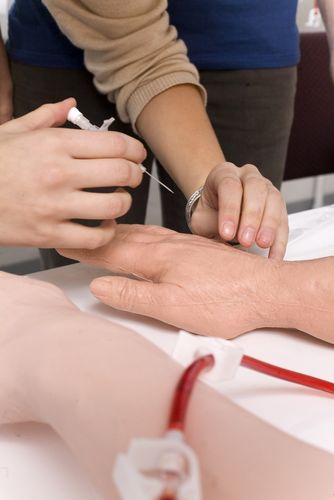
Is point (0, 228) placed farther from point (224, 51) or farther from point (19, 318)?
point (224, 51)

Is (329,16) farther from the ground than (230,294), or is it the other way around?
(329,16)

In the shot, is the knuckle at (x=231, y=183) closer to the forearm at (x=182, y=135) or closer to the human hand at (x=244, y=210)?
the human hand at (x=244, y=210)

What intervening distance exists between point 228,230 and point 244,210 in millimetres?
47

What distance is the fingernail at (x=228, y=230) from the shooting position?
766mm

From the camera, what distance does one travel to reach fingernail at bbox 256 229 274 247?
2.57ft

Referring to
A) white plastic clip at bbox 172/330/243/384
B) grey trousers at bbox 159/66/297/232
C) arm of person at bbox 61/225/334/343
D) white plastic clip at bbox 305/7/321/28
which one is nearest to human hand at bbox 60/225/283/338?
arm of person at bbox 61/225/334/343

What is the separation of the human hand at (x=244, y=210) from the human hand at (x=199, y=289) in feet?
0.15

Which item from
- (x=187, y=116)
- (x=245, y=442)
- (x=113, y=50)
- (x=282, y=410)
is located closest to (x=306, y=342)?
(x=282, y=410)

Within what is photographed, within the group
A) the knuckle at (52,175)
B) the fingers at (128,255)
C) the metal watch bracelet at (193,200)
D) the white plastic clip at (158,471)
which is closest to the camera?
the white plastic clip at (158,471)

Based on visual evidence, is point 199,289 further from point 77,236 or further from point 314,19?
point 314,19

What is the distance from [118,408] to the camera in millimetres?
423

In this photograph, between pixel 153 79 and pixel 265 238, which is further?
pixel 153 79

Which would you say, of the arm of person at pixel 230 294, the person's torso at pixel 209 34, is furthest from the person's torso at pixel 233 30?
the arm of person at pixel 230 294

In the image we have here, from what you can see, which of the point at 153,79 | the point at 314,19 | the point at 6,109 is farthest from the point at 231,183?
the point at 314,19
